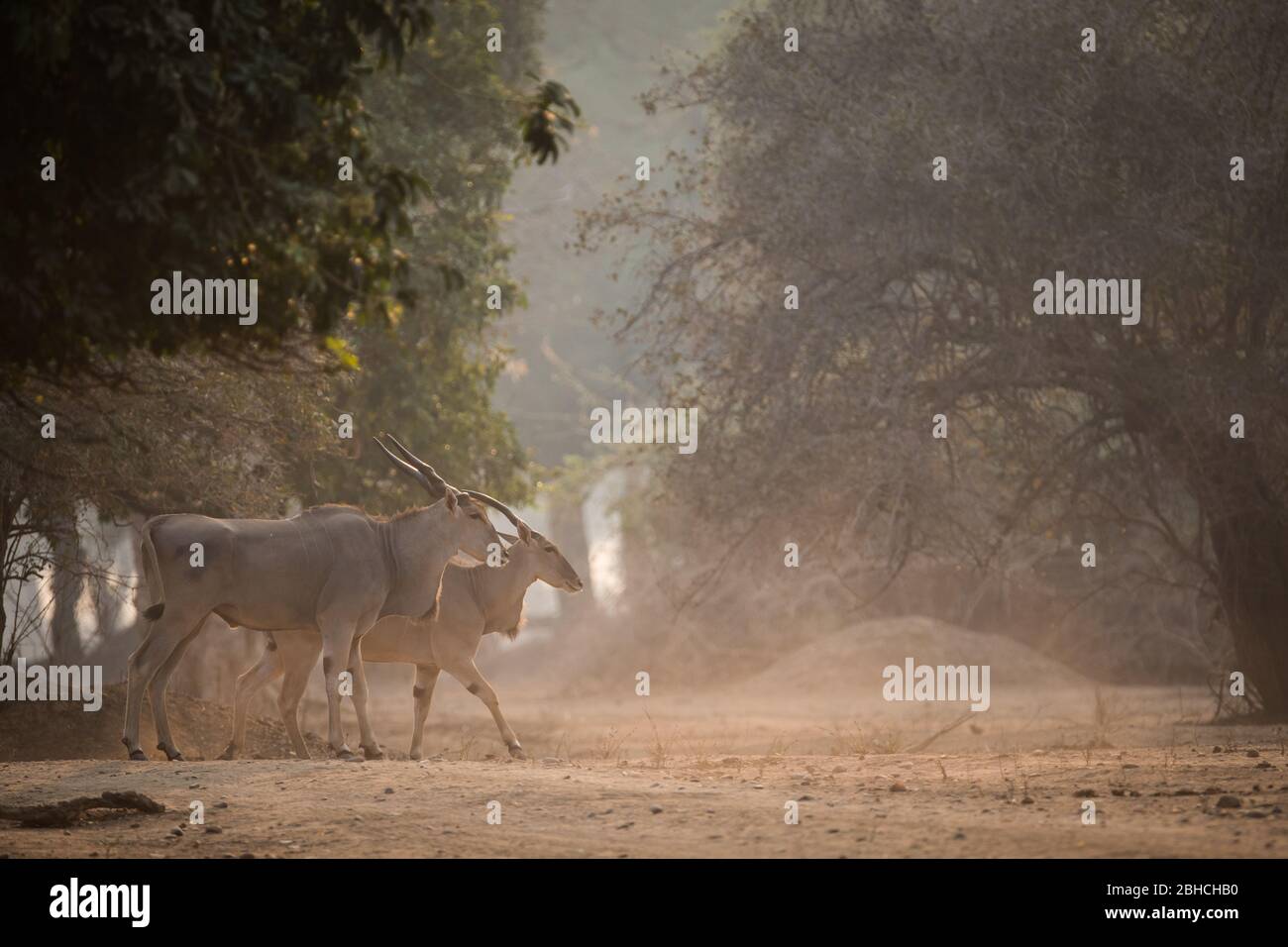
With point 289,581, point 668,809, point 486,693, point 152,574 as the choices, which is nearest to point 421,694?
point 486,693

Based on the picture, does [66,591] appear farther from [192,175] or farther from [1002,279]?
[192,175]

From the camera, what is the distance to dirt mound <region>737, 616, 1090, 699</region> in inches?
1037

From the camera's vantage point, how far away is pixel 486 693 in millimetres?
13961

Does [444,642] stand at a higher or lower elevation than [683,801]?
higher

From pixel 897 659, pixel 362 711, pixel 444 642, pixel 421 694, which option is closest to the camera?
pixel 362 711

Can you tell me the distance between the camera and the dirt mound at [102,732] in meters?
14.6

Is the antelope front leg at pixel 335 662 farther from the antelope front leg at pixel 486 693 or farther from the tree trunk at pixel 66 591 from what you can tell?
the tree trunk at pixel 66 591

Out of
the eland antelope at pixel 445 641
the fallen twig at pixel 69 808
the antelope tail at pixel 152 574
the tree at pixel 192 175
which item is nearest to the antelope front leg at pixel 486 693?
the eland antelope at pixel 445 641

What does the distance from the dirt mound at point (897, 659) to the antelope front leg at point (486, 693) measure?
13.4m

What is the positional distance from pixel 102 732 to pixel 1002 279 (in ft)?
33.1

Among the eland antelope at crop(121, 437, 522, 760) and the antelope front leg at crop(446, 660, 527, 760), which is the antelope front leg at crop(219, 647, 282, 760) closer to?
the eland antelope at crop(121, 437, 522, 760)
